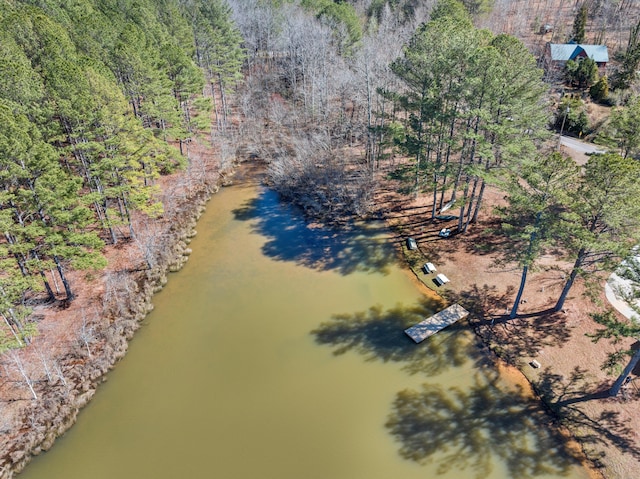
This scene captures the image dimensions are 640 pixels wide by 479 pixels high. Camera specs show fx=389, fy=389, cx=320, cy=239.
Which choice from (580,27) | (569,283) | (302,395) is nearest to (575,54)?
(580,27)

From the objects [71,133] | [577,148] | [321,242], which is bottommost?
[321,242]

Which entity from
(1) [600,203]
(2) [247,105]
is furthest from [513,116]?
(2) [247,105]

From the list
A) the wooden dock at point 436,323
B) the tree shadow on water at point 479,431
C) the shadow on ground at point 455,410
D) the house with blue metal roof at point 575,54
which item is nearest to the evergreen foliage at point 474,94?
the wooden dock at point 436,323

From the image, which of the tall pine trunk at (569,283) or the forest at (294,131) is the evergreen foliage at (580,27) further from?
the tall pine trunk at (569,283)

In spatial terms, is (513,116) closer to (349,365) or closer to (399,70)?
(399,70)

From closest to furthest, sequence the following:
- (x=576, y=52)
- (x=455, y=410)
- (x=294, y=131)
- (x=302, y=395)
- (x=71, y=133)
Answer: (x=455, y=410) → (x=302, y=395) → (x=71, y=133) → (x=294, y=131) → (x=576, y=52)

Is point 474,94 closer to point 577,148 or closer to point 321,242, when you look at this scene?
point 321,242

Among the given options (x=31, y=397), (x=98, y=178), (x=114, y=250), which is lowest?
(x=31, y=397)
